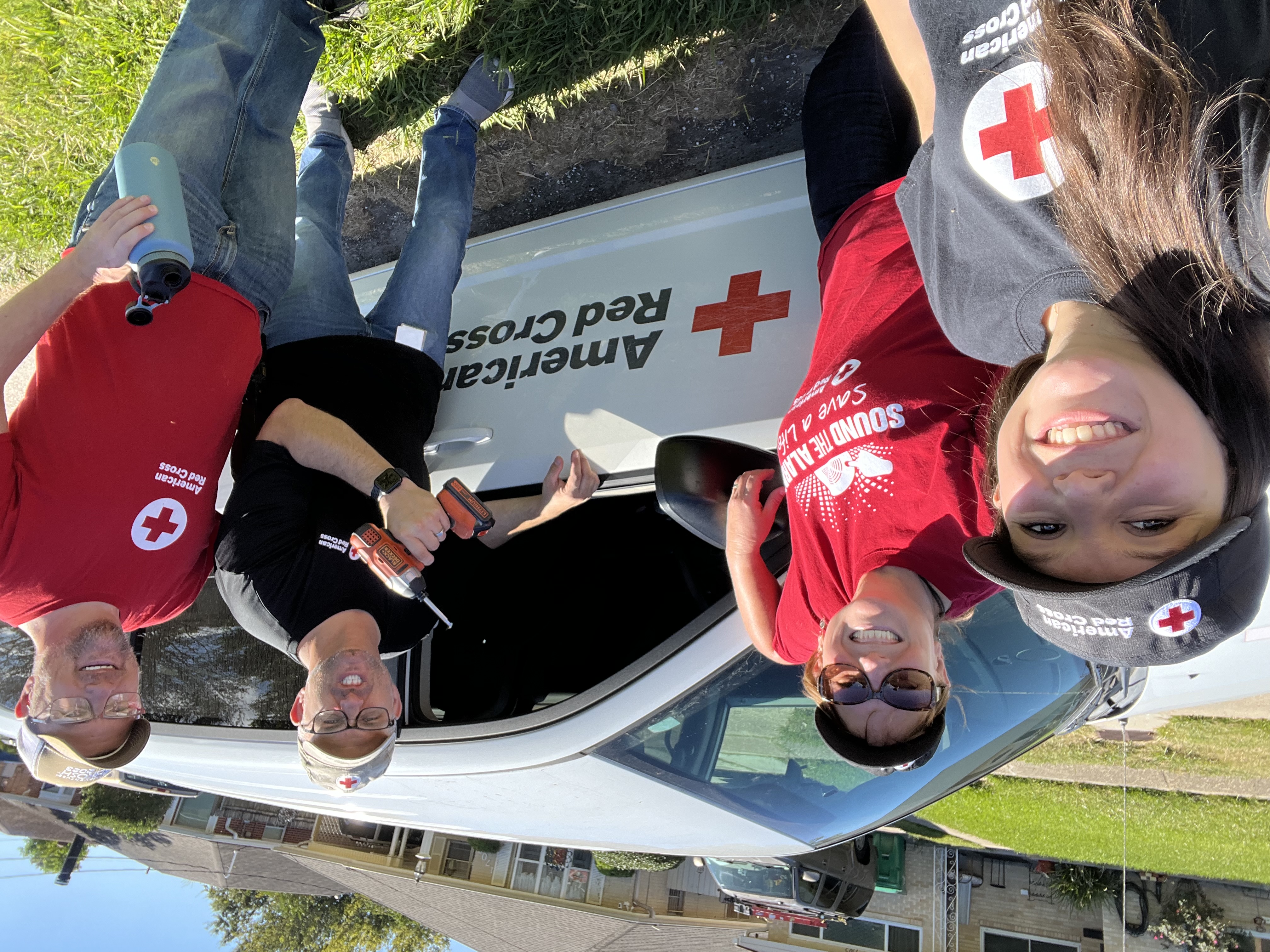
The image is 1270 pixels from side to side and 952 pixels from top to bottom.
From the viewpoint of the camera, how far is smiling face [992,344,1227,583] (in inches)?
39.1

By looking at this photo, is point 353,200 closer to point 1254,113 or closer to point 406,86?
point 406,86

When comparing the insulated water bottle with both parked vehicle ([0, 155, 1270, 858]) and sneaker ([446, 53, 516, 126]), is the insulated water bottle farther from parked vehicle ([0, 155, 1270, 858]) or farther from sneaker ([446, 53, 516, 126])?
sneaker ([446, 53, 516, 126])

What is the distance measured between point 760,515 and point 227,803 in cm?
1943

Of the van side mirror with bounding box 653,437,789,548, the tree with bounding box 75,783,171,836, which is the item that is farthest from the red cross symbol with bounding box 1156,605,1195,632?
the tree with bounding box 75,783,171,836

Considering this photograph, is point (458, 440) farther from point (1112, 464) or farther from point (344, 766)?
point (1112, 464)

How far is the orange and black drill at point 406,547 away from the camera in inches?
78.5

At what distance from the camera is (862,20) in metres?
2.10

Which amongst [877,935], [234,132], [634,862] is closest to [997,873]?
[877,935]

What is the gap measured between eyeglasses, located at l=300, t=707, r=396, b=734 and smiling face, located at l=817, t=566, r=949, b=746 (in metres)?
1.09

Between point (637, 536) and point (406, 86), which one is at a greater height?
point (406, 86)

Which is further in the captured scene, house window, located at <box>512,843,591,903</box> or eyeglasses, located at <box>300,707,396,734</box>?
house window, located at <box>512,843,591,903</box>

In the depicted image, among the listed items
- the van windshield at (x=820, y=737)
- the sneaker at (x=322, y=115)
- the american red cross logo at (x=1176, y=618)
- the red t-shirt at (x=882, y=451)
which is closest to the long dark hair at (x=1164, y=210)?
the american red cross logo at (x=1176, y=618)

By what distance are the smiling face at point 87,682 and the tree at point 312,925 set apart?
20.1m

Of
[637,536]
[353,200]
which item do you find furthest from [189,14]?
[637,536]
